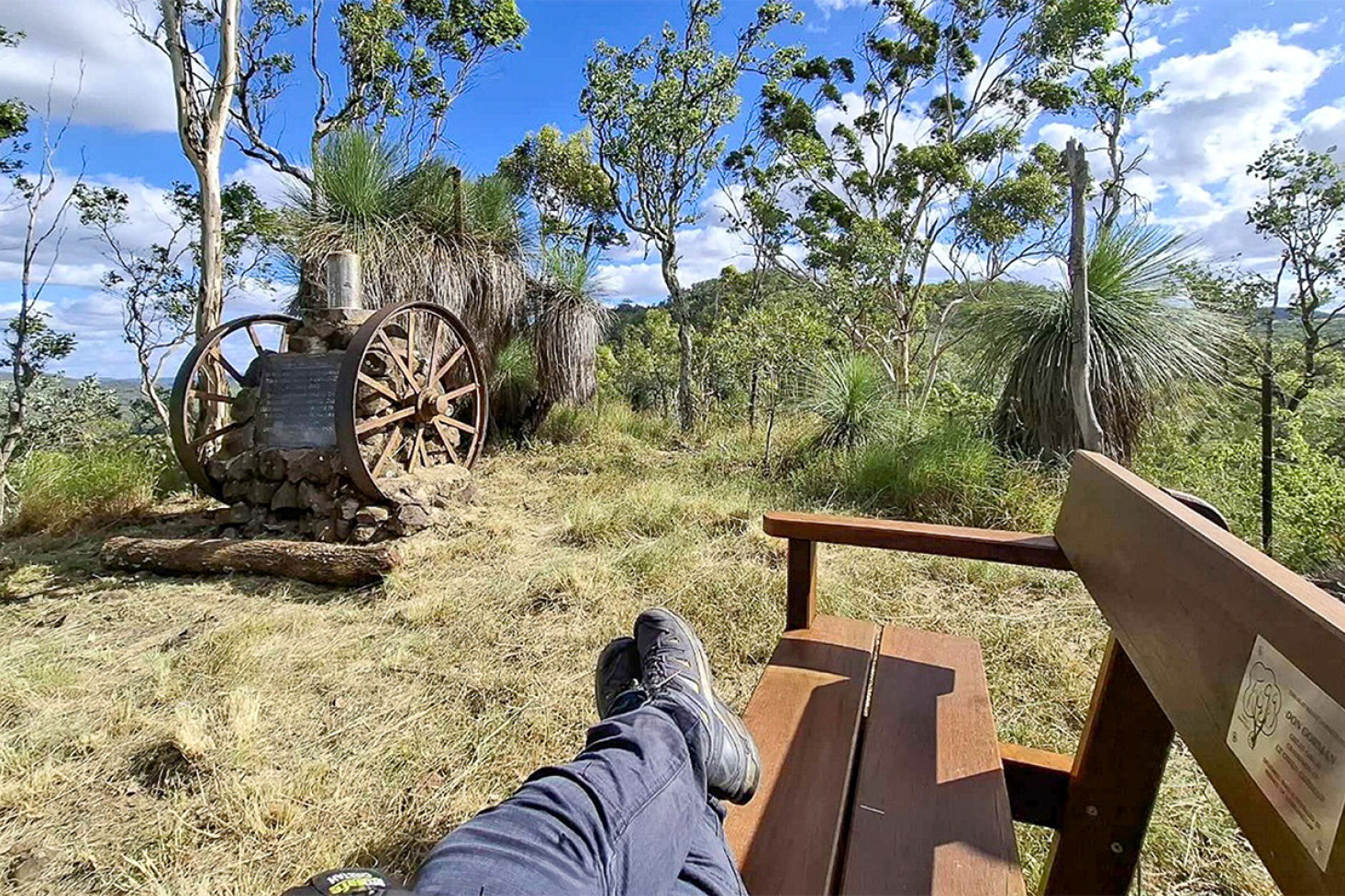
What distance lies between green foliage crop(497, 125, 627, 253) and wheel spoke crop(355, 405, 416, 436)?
6.82 meters

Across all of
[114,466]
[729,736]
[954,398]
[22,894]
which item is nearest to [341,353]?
[114,466]

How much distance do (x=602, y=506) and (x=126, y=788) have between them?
3086 millimetres

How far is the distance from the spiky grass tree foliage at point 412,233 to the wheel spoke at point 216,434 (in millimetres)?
1728

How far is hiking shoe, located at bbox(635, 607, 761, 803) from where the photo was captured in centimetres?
107

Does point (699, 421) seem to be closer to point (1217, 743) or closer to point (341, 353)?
point (341, 353)

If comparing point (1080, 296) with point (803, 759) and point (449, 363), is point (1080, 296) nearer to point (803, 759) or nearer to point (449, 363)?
point (803, 759)

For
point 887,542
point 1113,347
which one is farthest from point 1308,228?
point 887,542

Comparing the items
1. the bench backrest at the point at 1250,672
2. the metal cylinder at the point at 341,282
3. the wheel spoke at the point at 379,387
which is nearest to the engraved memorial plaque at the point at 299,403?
the wheel spoke at the point at 379,387

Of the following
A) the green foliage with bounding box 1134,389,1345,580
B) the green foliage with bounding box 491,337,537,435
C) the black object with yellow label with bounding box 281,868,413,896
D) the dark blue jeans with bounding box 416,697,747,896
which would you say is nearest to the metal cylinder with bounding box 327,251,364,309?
the green foliage with bounding box 491,337,537,435

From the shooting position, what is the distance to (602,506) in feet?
15.4

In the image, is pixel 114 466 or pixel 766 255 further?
pixel 766 255

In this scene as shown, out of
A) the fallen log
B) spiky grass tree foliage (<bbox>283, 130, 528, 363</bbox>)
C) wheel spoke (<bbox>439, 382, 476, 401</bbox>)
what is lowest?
the fallen log

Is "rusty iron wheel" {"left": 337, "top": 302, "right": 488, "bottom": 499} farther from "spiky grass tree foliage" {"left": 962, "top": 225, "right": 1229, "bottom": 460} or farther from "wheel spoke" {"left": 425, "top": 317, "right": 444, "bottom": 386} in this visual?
"spiky grass tree foliage" {"left": 962, "top": 225, "right": 1229, "bottom": 460}

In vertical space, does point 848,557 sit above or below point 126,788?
above
